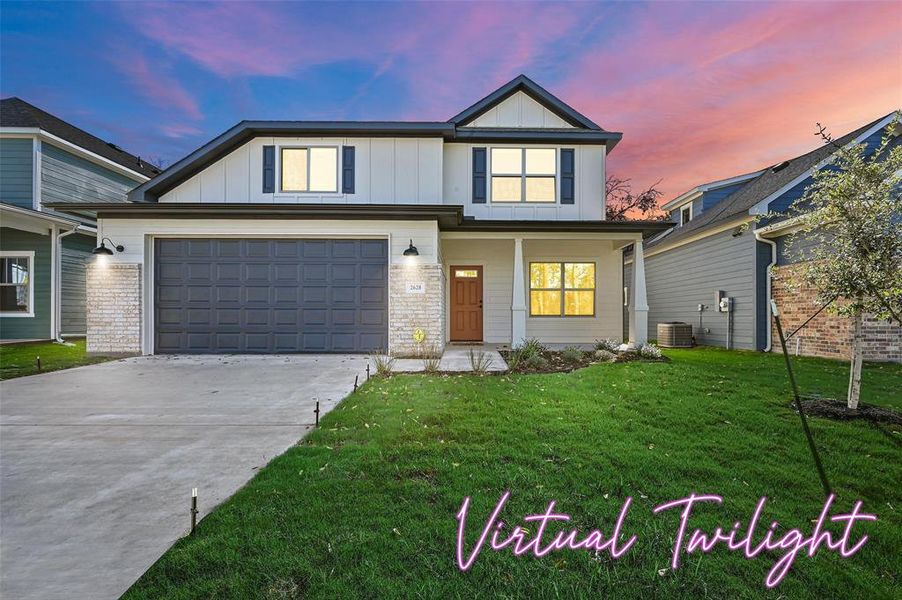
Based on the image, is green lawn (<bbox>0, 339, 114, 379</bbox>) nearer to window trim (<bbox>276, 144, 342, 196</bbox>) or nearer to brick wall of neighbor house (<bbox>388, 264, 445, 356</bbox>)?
window trim (<bbox>276, 144, 342, 196</bbox>)

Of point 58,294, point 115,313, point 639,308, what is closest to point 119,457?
point 115,313

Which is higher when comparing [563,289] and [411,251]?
[411,251]

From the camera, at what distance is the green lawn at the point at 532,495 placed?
6.08 feet

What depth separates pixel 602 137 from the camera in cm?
1120

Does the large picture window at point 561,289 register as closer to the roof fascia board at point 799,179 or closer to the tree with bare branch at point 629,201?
the roof fascia board at point 799,179

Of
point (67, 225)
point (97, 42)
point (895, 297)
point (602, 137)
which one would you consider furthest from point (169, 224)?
point (97, 42)

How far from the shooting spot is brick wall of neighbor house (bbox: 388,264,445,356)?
943 cm

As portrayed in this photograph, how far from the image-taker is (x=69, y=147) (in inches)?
529

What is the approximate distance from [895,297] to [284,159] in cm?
1173

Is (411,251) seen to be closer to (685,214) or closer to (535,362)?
(535,362)

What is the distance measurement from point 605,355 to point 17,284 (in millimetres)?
16873

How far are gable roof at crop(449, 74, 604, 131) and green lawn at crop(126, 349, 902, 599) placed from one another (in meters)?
8.78

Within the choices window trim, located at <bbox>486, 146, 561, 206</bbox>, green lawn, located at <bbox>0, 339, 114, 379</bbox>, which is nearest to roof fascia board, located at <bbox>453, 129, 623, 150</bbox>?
window trim, located at <bbox>486, 146, 561, 206</bbox>

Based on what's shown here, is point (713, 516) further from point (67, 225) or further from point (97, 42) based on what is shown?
point (97, 42)
